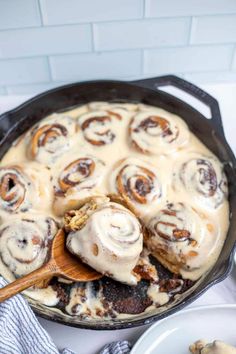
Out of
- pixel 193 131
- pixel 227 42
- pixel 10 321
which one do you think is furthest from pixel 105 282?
pixel 227 42

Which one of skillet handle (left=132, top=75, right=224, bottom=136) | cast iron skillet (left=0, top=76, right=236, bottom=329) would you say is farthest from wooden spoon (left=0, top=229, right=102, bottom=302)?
skillet handle (left=132, top=75, right=224, bottom=136)

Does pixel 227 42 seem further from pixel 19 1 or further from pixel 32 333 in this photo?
pixel 32 333

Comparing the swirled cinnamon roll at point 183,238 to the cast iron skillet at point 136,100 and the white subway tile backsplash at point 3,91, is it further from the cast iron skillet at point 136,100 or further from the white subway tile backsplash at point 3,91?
the white subway tile backsplash at point 3,91

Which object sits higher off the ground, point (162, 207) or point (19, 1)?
point (19, 1)

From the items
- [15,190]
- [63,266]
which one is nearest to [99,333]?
[63,266]

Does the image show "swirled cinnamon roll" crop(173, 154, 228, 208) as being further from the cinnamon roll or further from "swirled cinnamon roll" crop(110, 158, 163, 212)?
the cinnamon roll

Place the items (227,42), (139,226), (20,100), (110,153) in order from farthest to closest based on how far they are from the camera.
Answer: (20,100), (227,42), (110,153), (139,226)
